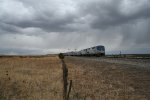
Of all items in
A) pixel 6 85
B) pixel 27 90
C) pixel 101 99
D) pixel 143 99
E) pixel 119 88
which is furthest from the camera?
pixel 6 85

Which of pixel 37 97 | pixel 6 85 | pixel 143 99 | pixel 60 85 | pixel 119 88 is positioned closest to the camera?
pixel 143 99

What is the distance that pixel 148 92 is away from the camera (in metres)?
14.0

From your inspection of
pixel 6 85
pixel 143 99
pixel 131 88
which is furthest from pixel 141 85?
pixel 6 85

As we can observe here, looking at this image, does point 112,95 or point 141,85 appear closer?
point 112,95

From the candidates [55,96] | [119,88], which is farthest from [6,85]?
[119,88]

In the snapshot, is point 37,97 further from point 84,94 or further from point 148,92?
point 148,92

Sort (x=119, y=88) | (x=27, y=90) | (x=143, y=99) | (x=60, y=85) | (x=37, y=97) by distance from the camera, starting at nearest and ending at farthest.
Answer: (x=143, y=99)
(x=37, y=97)
(x=119, y=88)
(x=27, y=90)
(x=60, y=85)

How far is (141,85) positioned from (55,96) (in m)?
5.17

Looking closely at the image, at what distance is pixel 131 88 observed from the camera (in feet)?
50.3

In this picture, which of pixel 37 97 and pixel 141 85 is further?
pixel 141 85

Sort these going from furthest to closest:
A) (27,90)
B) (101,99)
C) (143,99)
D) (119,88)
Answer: (27,90) < (119,88) < (101,99) < (143,99)

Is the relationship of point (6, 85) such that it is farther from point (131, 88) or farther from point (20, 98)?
point (131, 88)

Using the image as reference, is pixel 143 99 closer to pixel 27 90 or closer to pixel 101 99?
pixel 101 99

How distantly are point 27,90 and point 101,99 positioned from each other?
5.51 m
